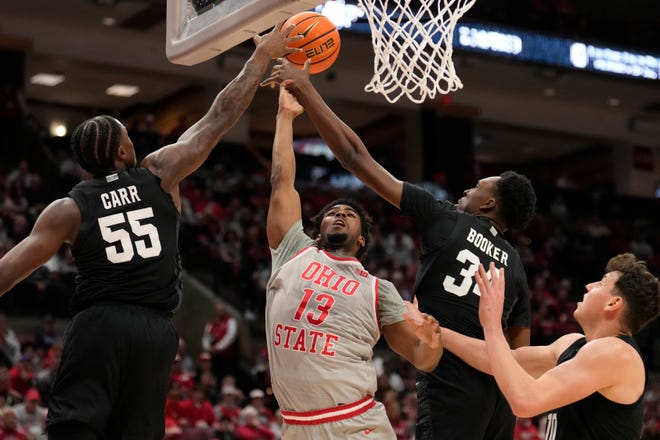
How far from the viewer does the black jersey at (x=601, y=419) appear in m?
3.97

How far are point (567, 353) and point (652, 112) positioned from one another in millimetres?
21324

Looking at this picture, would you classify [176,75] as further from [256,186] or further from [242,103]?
[242,103]

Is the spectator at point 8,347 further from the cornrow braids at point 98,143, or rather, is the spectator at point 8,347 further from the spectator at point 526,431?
the cornrow braids at point 98,143

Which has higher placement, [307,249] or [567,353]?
[307,249]

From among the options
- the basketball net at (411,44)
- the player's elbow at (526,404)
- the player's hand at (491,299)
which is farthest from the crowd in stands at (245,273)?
the player's elbow at (526,404)

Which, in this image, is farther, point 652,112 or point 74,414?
point 652,112

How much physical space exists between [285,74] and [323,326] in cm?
129

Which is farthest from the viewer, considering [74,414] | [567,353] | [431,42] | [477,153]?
[477,153]

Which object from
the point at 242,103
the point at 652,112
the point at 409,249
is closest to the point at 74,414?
the point at 242,103

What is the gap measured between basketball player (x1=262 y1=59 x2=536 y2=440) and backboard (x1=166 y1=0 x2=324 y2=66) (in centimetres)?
32

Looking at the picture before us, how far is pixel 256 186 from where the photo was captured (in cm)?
1845

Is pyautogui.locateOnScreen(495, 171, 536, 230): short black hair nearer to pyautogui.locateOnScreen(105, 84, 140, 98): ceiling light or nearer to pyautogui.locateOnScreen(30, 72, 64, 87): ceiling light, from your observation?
pyautogui.locateOnScreen(30, 72, 64, 87): ceiling light

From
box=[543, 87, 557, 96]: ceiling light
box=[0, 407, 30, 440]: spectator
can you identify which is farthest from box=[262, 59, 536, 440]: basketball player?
box=[543, 87, 557, 96]: ceiling light

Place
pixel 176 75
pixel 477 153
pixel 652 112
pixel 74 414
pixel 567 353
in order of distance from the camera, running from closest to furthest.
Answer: pixel 74 414 < pixel 567 353 < pixel 176 75 < pixel 652 112 < pixel 477 153
